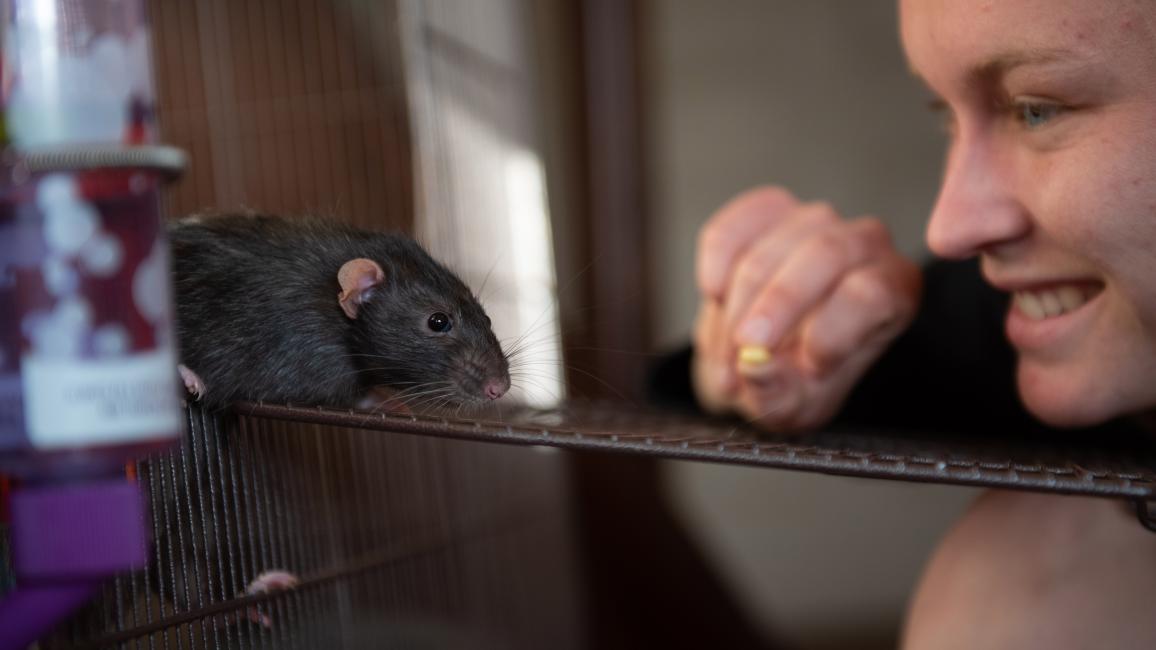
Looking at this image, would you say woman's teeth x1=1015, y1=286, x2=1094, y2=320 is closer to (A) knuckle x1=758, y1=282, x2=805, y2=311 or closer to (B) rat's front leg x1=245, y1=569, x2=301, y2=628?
(A) knuckle x1=758, y1=282, x2=805, y2=311

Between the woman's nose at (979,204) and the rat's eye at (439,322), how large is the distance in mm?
379

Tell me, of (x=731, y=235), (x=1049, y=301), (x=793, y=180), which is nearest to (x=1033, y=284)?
(x=1049, y=301)

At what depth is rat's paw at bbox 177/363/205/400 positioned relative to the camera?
1.94ft

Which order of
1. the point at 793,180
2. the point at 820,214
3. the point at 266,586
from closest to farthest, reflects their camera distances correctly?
1. the point at 266,586
2. the point at 820,214
3. the point at 793,180

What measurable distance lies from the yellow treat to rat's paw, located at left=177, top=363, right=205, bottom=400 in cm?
48

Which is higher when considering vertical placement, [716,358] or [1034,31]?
[1034,31]

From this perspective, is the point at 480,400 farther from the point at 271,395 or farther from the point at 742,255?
the point at 742,255

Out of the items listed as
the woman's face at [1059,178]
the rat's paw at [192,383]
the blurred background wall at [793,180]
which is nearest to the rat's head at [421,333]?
the rat's paw at [192,383]

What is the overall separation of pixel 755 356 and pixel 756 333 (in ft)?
0.08

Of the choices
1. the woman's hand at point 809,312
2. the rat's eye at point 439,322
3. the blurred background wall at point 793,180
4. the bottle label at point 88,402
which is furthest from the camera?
the blurred background wall at point 793,180

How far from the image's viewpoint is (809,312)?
95 centimetres

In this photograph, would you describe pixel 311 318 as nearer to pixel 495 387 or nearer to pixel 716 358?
pixel 495 387

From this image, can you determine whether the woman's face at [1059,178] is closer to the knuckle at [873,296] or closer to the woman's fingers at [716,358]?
the knuckle at [873,296]

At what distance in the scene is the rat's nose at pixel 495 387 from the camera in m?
0.84
